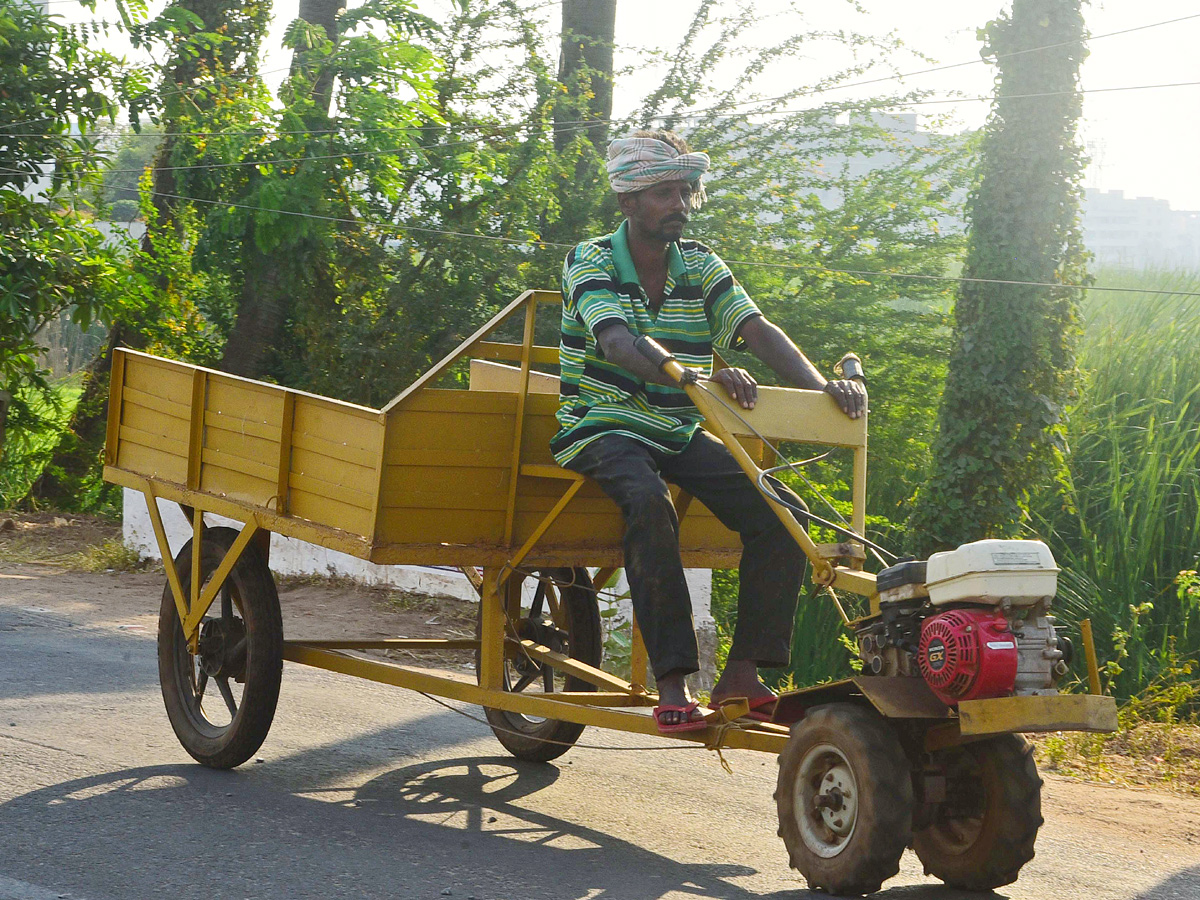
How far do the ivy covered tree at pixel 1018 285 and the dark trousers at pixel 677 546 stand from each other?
6.33 meters

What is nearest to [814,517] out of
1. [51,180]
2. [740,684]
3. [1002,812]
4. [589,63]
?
[740,684]

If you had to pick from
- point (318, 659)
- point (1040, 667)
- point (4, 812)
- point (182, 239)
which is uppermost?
point (182, 239)

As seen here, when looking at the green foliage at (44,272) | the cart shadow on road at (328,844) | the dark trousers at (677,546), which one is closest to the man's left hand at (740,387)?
the dark trousers at (677,546)

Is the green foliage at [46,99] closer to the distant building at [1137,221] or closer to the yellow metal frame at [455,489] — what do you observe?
the yellow metal frame at [455,489]

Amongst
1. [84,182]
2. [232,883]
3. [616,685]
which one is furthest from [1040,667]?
[84,182]

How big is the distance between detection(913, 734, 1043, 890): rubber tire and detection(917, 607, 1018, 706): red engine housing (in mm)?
352

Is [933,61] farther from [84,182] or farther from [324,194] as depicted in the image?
[84,182]

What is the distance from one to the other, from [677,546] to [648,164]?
1.31 metres

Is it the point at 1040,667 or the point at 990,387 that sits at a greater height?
the point at 990,387

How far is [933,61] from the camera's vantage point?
12266 millimetres

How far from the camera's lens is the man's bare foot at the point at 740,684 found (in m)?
4.35

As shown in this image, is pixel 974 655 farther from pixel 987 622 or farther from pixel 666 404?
pixel 666 404

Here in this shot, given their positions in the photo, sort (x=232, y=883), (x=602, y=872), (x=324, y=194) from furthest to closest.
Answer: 1. (x=324, y=194)
2. (x=602, y=872)
3. (x=232, y=883)

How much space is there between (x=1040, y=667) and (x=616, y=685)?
1.83 meters
